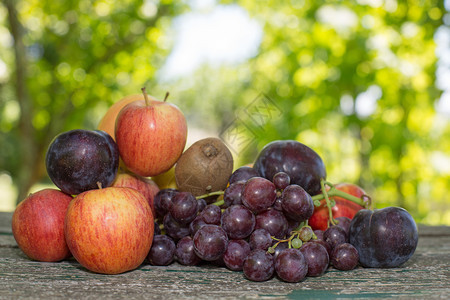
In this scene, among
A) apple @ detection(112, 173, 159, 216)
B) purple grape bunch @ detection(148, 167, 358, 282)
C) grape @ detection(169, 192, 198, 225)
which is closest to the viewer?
purple grape bunch @ detection(148, 167, 358, 282)

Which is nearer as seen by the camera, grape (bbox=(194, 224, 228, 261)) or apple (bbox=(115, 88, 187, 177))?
grape (bbox=(194, 224, 228, 261))

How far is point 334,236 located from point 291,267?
0.66ft

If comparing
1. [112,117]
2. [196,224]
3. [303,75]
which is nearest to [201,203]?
[196,224]

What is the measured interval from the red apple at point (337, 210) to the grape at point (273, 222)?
211 mm

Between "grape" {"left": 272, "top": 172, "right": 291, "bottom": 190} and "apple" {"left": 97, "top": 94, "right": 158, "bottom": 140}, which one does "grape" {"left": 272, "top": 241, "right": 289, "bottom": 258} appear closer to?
"grape" {"left": 272, "top": 172, "right": 291, "bottom": 190}

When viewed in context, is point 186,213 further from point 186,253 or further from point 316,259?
point 316,259

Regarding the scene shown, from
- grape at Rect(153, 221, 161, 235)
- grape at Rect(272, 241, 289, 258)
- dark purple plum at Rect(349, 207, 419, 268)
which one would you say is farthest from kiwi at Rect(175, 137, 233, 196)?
dark purple plum at Rect(349, 207, 419, 268)

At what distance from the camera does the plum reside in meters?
0.85

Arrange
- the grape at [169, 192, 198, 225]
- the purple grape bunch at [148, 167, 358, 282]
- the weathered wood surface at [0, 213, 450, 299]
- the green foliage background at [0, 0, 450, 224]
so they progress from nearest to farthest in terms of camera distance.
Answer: the weathered wood surface at [0, 213, 450, 299] < the purple grape bunch at [148, 167, 358, 282] < the grape at [169, 192, 198, 225] < the green foliage background at [0, 0, 450, 224]

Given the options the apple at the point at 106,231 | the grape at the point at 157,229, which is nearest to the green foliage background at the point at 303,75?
the grape at the point at 157,229

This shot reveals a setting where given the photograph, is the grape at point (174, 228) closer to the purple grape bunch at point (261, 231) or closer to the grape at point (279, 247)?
the purple grape bunch at point (261, 231)

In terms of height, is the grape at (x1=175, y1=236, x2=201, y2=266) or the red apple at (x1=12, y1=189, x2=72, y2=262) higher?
the red apple at (x1=12, y1=189, x2=72, y2=262)

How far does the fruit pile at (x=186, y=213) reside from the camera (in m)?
0.81

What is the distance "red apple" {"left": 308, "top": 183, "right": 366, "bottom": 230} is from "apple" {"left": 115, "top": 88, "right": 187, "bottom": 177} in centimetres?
41
